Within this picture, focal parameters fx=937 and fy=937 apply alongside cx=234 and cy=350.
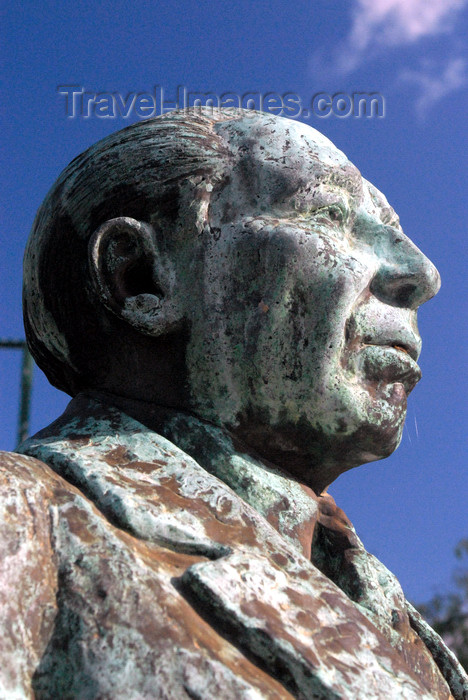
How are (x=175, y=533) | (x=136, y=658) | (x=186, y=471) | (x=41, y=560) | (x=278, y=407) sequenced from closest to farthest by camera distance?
1. (x=136, y=658)
2. (x=41, y=560)
3. (x=175, y=533)
4. (x=186, y=471)
5. (x=278, y=407)

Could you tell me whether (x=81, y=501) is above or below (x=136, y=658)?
above

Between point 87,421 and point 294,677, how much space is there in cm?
111

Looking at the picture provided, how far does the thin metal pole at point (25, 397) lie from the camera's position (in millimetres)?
8008

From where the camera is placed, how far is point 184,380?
2.94 metres

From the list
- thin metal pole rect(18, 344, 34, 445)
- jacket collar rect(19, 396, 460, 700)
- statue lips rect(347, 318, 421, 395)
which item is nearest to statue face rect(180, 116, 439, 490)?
statue lips rect(347, 318, 421, 395)

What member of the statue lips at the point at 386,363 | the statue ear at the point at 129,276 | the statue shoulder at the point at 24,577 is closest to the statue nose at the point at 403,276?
the statue lips at the point at 386,363

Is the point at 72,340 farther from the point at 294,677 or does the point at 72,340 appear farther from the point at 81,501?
the point at 294,677

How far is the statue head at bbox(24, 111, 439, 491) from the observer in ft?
9.41

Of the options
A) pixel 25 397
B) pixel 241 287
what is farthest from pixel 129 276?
pixel 25 397

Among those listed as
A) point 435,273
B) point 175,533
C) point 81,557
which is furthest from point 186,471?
point 435,273

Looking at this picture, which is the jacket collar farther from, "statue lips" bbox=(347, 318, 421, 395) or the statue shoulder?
"statue lips" bbox=(347, 318, 421, 395)

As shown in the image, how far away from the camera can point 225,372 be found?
114 inches

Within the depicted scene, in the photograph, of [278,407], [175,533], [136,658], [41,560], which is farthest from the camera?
[278,407]

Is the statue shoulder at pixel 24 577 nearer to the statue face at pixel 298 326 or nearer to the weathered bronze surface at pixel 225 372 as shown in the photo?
the weathered bronze surface at pixel 225 372
